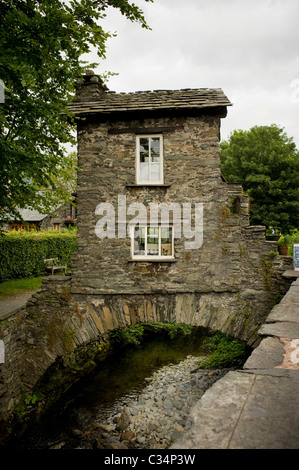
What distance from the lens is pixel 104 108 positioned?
348 inches

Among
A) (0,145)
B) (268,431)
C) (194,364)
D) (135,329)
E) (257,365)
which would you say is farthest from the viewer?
(135,329)

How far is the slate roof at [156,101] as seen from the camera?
8.52 m

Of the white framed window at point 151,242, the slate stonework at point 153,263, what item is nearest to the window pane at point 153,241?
the white framed window at point 151,242

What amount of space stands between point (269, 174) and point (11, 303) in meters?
22.7

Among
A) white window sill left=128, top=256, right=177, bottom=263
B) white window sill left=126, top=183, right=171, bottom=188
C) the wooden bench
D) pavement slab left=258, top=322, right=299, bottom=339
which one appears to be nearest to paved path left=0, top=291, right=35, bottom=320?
the wooden bench

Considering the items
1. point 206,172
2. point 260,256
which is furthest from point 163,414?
point 206,172

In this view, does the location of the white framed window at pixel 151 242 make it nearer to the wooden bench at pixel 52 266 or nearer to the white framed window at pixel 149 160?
the white framed window at pixel 149 160

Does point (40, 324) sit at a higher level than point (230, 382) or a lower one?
lower

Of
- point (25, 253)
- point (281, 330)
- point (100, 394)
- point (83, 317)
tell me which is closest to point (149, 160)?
point (83, 317)

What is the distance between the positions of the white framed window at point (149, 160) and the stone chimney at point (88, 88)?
2.26 meters

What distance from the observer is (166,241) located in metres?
9.00

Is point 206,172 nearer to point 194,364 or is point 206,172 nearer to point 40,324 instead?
point 40,324

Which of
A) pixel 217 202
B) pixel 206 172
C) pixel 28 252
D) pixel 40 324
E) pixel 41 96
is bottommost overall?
pixel 40 324

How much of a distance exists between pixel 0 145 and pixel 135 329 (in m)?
10.9
